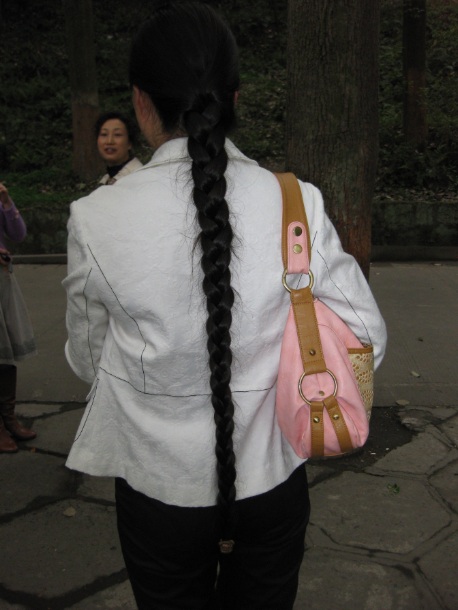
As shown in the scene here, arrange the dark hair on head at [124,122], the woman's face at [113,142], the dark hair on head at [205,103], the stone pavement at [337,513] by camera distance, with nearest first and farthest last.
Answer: the dark hair on head at [205,103] → the stone pavement at [337,513] → the woman's face at [113,142] → the dark hair on head at [124,122]

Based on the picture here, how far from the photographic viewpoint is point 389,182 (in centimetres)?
913

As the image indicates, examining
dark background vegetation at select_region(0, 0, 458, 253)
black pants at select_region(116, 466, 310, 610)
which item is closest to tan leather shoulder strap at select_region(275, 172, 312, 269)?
black pants at select_region(116, 466, 310, 610)

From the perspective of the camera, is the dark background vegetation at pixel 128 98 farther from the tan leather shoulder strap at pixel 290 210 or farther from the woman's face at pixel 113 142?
the tan leather shoulder strap at pixel 290 210

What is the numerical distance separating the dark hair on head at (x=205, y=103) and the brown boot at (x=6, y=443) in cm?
275

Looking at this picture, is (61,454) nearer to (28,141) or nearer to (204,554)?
(204,554)

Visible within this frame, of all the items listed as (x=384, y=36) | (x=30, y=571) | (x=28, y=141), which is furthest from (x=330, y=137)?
(x=384, y=36)

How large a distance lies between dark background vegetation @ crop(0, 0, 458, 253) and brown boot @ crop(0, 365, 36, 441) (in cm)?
400

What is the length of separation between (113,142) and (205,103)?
298cm

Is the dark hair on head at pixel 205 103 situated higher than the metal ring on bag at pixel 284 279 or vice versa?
the dark hair on head at pixel 205 103

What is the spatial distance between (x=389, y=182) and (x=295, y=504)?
8.01 m

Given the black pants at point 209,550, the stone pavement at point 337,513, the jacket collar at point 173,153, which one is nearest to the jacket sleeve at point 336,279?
the jacket collar at point 173,153

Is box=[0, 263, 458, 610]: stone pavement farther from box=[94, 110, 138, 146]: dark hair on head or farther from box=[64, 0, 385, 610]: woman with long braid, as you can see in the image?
box=[94, 110, 138, 146]: dark hair on head

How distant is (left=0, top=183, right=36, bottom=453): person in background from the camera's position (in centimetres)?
372

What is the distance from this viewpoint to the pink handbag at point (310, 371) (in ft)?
4.68
